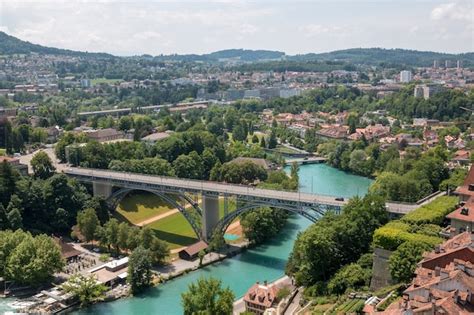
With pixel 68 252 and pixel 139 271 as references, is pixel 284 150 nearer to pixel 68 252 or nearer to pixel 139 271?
pixel 68 252

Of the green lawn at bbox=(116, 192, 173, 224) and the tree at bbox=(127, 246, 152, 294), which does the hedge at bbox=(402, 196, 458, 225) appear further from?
the green lawn at bbox=(116, 192, 173, 224)

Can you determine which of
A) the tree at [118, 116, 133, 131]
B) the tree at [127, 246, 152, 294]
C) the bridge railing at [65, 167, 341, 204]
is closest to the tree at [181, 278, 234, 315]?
the tree at [127, 246, 152, 294]

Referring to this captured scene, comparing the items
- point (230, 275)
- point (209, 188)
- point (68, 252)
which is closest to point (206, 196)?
point (209, 188)

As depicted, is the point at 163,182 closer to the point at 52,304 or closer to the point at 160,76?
the point at 52,304

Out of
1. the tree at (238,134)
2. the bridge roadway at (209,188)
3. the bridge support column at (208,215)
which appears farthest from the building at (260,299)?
the tree at (238,134)

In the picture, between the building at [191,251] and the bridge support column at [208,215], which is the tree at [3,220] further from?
the bridge support column at [208,215]

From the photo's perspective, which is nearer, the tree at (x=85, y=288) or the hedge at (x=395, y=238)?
the hedge at (x=395, y=238)
